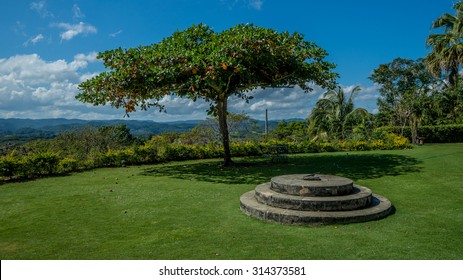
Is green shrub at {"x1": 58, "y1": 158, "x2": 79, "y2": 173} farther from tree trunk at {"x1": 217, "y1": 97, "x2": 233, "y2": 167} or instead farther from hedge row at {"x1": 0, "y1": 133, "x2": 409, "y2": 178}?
tree trunk at {"x1": 217, "y1": 97, "x2": 233, "y2": 167}

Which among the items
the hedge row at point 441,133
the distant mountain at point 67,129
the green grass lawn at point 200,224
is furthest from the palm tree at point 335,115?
the green grass lawn at point 200,224

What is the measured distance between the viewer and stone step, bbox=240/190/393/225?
5961mm

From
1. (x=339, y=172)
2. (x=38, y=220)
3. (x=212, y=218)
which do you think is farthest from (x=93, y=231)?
(x=339, y=172)

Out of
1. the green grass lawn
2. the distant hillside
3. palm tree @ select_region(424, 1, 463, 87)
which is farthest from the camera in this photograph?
the distant hillside

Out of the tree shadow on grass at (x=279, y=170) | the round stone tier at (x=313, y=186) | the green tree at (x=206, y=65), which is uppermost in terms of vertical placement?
the green tree at (x=206, y=65)

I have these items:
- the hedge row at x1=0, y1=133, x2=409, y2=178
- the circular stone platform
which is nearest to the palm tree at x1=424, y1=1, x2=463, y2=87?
the hedge row at x1=0, y1=133, x2=409, y2=178

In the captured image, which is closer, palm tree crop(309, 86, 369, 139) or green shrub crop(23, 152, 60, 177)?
green shrub crop(23, 152, 60, 177)

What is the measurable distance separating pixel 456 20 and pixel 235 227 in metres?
24.5

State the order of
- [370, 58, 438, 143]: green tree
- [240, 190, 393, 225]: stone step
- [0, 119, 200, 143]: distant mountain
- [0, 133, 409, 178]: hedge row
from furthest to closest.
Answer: [370, 58, 438, 143]: green tree → [0, 119, 200, 143]: distant mountain → [0, 133, 409, 178]: hedge row → [240, 190, 393, 225]: stone step

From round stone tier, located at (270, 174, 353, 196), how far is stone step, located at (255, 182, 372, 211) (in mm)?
95

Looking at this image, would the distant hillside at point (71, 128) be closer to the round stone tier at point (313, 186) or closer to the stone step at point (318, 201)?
the round stone tier at point (313, 186)

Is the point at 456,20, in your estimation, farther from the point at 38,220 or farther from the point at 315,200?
the point at 38,220

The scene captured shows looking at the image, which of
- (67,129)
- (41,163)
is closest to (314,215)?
(41,163)

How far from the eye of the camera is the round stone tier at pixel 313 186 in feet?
21.7
